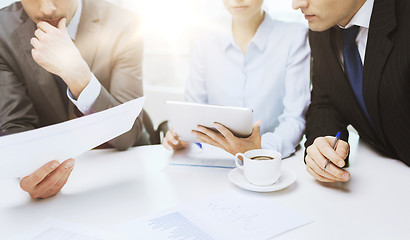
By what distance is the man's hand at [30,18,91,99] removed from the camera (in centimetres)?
104

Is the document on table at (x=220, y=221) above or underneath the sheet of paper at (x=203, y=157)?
above

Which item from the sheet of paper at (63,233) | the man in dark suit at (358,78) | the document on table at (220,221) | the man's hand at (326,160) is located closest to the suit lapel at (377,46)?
the man in dark suit at (358,78)

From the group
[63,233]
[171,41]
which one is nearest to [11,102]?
[63,233]

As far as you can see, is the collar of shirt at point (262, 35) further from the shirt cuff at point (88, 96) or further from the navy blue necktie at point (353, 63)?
the shirt cuff at point (88, 96)

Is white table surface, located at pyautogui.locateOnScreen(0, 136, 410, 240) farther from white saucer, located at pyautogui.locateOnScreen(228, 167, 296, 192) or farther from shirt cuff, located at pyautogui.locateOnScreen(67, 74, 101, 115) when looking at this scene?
shirt cuff, located at pyautogui.locateOnScreen(67, 74, 101, 115)

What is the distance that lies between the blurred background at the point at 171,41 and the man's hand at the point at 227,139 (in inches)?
39.0

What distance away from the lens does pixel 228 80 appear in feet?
5.05

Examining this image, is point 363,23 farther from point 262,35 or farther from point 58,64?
point 58,64

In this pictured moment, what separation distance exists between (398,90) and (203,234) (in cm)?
73

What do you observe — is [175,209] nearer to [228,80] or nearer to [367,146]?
[367,146]

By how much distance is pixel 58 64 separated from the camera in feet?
3.44

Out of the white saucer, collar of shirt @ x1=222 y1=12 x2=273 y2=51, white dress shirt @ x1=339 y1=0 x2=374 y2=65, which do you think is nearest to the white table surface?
the white saucer

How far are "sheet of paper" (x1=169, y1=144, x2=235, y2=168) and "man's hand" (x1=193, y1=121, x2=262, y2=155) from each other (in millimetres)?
39

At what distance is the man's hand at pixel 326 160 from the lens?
80 cm
